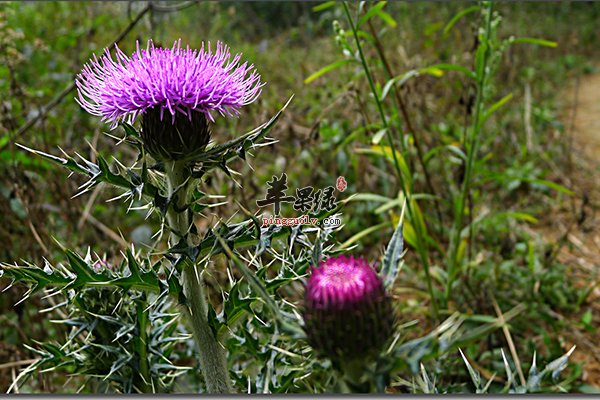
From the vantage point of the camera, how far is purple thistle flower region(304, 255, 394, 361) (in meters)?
0.96

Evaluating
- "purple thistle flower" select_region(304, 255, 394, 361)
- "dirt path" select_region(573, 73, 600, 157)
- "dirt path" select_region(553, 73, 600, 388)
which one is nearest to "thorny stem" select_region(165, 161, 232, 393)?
"purple thistle flower" select_region(304, 255, 394, 361)

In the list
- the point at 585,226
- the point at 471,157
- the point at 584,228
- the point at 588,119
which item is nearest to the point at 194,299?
the point at 471,157

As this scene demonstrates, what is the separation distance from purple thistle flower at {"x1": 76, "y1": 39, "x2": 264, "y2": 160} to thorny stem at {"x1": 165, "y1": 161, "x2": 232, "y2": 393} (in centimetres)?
6

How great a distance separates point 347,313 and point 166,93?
635 mm

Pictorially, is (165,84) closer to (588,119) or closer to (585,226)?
(585,226)

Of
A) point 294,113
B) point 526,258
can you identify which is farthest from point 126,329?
point 294,113

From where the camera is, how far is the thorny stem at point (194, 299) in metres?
1.37

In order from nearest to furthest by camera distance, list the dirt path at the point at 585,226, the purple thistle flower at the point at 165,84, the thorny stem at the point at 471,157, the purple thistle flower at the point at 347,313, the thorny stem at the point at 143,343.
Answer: the purple thistle flower at the point at 347,313
the purple thistle flower at the point at 165,84
the thorny stem at the point at 143,343
the thorny stem at the point at 471,157
the dirt path at the point at 585,226

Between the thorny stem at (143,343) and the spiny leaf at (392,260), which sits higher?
the spiny leaf at (392,260)

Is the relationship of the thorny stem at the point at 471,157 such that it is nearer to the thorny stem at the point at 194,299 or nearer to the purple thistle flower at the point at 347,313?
the thorny stem at the point at 194,299

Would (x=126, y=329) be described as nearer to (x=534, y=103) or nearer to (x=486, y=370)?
(x=486, y=370)

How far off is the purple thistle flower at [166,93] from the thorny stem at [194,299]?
0.20 ft

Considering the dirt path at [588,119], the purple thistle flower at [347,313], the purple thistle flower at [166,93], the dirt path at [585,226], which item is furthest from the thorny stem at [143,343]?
the dirt path at [588,119]

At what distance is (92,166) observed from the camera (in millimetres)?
1323
